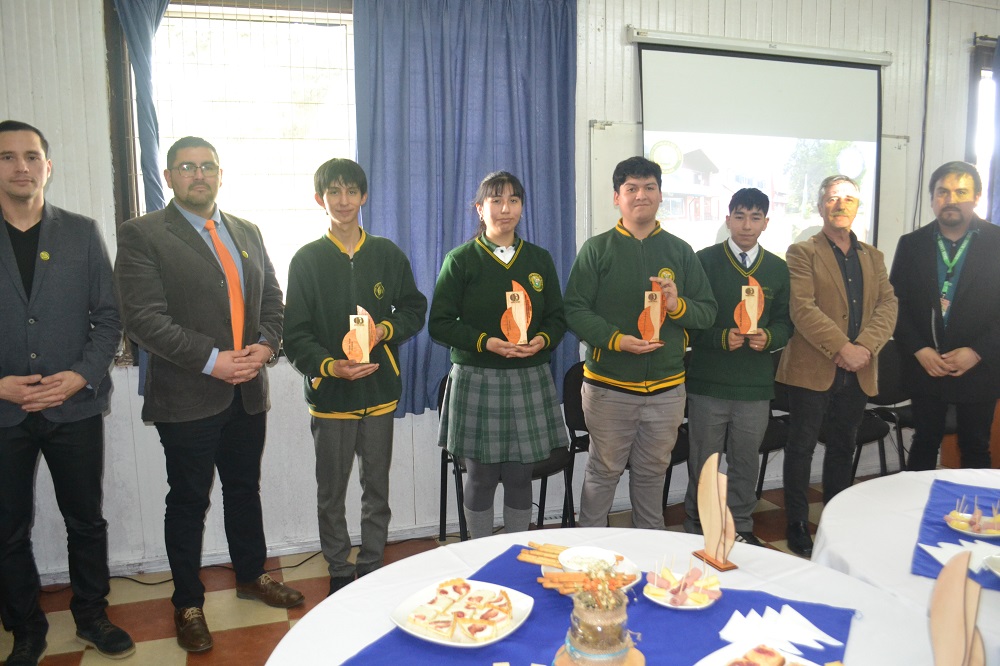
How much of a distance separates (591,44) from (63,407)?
2.98 metres

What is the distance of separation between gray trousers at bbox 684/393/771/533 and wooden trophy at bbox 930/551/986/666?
221 cm

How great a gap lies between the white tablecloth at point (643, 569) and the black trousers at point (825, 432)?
1.86 m

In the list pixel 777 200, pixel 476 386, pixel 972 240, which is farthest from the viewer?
pixel 777 200

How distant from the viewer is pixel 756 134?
4004mm

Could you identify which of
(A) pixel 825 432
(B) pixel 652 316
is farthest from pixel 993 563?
(A) pixel 825 432

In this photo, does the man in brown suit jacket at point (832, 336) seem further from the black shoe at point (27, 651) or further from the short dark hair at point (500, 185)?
the black shoe at point (27, 651)

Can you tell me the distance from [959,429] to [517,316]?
7.71ft

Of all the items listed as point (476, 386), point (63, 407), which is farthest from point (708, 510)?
point (63, 407)

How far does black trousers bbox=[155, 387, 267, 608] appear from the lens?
8.19ft

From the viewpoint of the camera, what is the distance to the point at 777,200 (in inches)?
161

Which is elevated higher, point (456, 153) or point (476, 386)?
point (456, 153)

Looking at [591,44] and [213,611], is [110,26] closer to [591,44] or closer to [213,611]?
[591,44]

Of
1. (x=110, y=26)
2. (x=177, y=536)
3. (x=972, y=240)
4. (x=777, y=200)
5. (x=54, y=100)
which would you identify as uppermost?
(x=110, y=26)

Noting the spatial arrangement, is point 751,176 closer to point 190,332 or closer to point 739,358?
point 739,358
